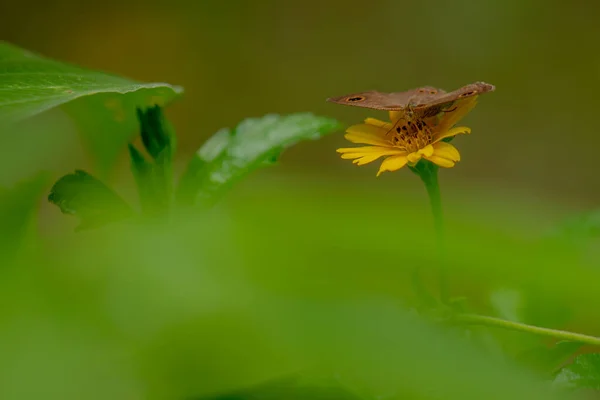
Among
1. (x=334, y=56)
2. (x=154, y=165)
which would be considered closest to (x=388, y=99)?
(x=154, y=165)

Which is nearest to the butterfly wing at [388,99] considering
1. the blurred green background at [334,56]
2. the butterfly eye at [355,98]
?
the butterfly eye at [355,98]

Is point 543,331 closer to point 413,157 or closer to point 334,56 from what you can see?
point 413,157

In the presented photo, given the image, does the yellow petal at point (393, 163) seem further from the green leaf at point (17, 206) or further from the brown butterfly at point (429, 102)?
the green leaf at point (17, 206)

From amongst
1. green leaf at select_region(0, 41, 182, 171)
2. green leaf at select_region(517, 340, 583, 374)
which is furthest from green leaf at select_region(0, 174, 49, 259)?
green leaf at select_region(517, 340, 583, 374)

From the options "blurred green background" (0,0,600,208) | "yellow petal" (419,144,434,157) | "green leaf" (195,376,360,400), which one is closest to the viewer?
"green leaf" (195,376,360,400)

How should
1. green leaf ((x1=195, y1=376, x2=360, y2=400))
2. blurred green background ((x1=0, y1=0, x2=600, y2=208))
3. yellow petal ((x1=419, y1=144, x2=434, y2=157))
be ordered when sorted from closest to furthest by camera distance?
green leaf ((x1=195, y1=376, x2=360, y2=400))
yellow petal ((x1=419, y1=144, x2=434, y2=157))
blurred green background ((x1=0, y1=0, x2=600, y2=208))

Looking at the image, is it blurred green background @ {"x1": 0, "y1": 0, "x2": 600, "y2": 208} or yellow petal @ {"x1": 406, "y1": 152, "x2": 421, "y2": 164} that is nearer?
yellow petal @ {"x1": 406, "y1": 152, "x2": 421, "y2": 164}

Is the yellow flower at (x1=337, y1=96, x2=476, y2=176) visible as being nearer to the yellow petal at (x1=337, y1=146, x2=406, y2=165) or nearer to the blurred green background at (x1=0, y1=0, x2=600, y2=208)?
the yellow petal at (x1=337, y1=146, x2=406, y2=165)

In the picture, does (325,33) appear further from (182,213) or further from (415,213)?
(415,213)
